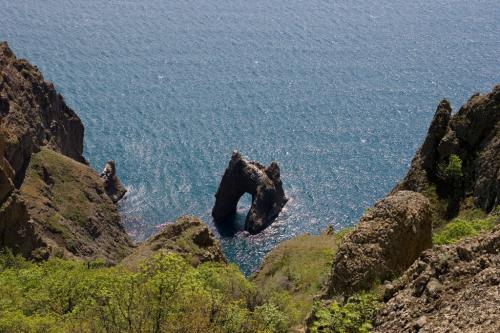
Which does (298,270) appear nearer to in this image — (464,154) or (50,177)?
(464,154)

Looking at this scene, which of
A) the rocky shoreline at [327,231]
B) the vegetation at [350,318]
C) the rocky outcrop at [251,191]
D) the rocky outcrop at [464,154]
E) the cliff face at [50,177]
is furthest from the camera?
the rocky outcrop at [251,191]

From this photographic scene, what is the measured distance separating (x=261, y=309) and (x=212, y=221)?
86.4m

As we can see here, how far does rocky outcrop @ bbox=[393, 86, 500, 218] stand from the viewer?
191ft

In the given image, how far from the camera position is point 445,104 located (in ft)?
213

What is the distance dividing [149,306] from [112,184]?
4025 inches

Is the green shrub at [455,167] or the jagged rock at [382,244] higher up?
the green shrub at [455,167]

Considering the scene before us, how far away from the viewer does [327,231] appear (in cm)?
8950

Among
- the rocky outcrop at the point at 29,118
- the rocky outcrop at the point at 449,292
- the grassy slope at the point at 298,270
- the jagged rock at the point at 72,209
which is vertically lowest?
the jagged rock at the point at 72,209

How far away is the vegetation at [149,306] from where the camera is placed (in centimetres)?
3084

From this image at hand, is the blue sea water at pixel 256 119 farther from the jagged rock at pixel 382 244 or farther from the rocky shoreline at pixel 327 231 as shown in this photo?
the jagged rock at pixel 382 244

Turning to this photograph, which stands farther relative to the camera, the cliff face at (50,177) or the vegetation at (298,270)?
the cliff face at (50,177)

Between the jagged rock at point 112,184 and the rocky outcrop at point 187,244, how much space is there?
57677 millimetres

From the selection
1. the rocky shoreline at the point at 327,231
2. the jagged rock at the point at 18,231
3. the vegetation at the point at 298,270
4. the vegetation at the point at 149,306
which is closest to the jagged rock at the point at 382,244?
the rocky shoreline at the point at 327,231

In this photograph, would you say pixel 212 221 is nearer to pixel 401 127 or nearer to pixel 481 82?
pixel 401 127
